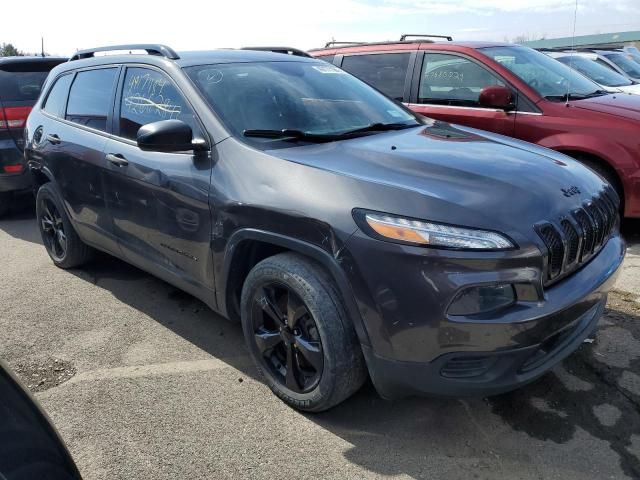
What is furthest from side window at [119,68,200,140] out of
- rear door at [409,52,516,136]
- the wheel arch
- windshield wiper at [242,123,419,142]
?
rear door at [409,52,516,136]

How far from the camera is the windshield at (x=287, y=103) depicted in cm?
309

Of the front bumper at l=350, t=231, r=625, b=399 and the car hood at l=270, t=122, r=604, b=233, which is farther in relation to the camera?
the car hood at l=270, t=122, r=604, b=233

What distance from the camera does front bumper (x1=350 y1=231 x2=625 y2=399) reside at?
7.13ft

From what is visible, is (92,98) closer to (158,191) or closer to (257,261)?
(158,191)

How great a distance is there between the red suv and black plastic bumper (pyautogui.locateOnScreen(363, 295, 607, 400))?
9.62 ft

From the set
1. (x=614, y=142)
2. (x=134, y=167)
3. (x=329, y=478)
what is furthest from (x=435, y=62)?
(x=329, y=478)

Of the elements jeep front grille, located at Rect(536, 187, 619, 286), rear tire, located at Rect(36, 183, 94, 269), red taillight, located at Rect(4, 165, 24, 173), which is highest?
jeep front grille, located at Rect(536, 187, 619, 286)

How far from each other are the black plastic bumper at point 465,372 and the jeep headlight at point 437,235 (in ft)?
1.39

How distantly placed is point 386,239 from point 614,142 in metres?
3.42

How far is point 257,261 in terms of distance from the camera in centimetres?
299

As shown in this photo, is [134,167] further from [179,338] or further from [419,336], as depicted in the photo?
[419,336]

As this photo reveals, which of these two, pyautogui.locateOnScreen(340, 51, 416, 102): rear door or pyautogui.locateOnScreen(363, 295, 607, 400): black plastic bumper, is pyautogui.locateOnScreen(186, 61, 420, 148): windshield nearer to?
pyautogui.locateOnScreen(363, 295, 607, 400): black plastic bumper

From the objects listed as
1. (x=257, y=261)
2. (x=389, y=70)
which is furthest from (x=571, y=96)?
(x=257, y=261)

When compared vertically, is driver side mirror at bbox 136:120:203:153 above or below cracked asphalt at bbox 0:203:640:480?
above
